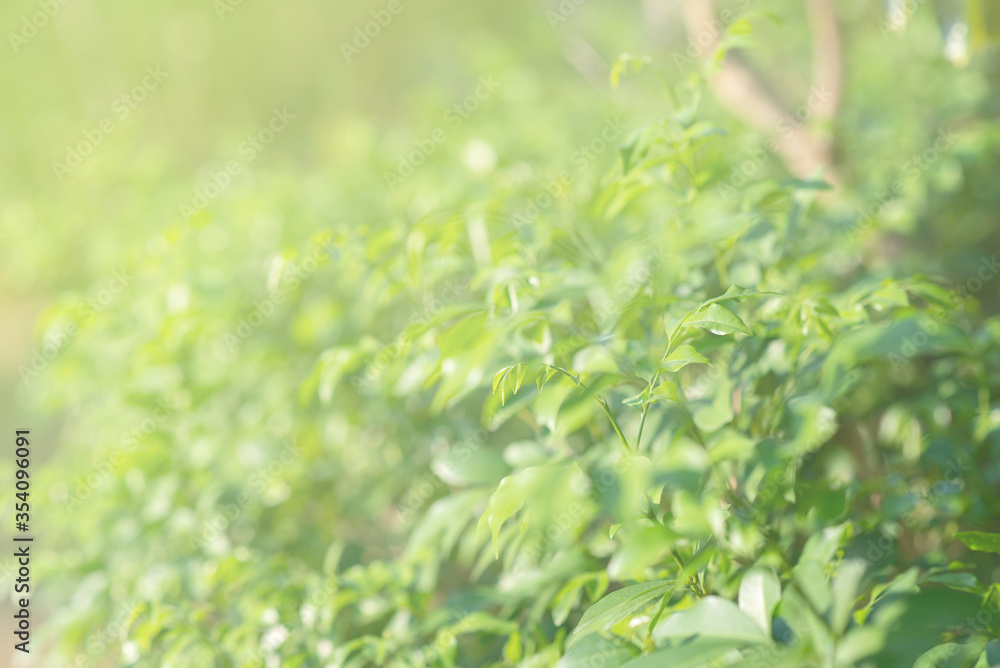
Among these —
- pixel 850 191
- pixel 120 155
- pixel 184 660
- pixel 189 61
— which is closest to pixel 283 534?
pixel 184 660

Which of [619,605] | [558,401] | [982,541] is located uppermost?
[558,401]

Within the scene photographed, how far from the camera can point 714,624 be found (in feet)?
1.80

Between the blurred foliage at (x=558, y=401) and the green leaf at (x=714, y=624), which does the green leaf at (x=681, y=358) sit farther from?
the green leaf at (x=714, y=624)

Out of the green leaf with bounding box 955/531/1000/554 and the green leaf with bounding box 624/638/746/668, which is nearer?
the green leaf with bounding box 624/638/746/668

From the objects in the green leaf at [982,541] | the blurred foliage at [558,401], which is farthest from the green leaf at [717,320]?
the green leaf at [982,541]

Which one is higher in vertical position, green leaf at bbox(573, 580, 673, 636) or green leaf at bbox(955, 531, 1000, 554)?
green leaf at bbox(573, 580, 673, 636)

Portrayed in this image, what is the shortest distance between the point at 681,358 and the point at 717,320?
0.04 meters

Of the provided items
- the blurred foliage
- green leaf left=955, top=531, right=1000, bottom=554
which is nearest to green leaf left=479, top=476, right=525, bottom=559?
the blurred foliage

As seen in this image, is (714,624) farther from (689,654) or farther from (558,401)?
(558,401)

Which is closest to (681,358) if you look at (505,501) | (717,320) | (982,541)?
(717,320)

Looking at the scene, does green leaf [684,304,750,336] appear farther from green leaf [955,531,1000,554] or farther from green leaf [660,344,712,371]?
green leaf [955,531,1000,554]

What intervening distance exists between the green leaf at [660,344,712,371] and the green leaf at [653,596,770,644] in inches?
7.0

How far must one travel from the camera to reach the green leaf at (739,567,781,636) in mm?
591

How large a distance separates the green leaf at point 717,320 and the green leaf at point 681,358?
0.07 ft
